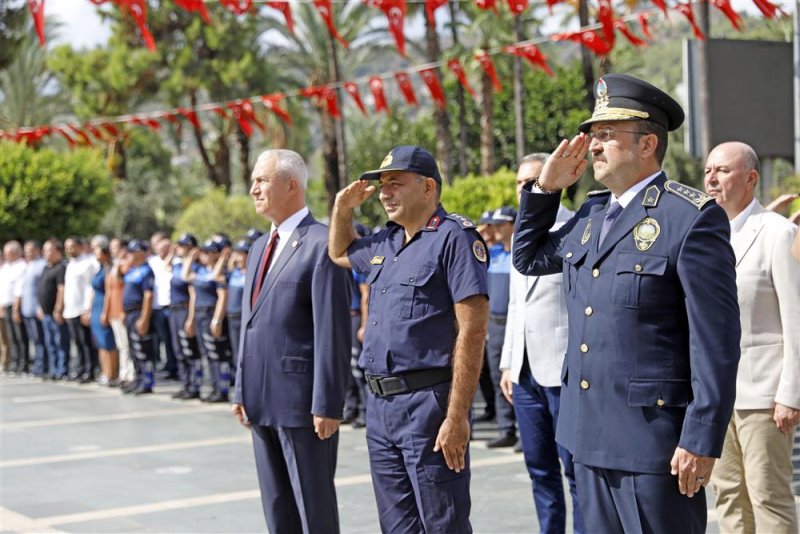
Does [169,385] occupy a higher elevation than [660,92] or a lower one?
lower

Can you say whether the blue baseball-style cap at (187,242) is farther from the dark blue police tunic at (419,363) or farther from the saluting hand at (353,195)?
the dark blue police tunic at (419,363)

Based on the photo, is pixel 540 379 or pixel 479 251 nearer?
pixel 479 251

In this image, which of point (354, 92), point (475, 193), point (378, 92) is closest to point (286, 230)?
point (378, 92)

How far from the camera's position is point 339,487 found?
7637 mm

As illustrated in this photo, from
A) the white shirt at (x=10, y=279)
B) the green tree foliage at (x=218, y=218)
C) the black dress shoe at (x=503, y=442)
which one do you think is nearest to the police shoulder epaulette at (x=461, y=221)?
the black dress shoe at (x=503, y=442)

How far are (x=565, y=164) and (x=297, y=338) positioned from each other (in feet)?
5.73

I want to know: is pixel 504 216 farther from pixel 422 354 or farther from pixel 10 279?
pixel 10 279

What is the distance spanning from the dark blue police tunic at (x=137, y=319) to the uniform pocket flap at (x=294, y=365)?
919cm

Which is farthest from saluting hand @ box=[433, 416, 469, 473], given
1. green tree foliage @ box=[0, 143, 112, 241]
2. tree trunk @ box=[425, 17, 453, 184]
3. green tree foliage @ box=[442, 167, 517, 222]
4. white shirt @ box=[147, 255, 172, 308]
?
tree trunk @ box=[425, 17, 453, 184]

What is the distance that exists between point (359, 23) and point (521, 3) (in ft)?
87.8

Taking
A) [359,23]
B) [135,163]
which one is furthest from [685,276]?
[135,163]

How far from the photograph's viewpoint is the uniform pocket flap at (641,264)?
3398 mm

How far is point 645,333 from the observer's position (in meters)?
3.42

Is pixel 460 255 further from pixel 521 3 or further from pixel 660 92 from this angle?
pixel 521 3
